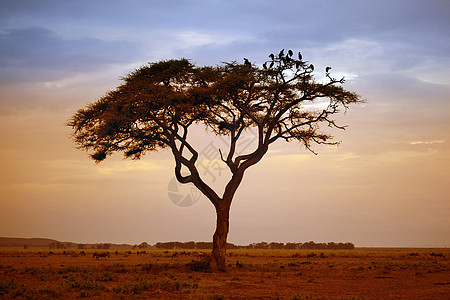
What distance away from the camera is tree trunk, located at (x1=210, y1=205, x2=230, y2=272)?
2483cm

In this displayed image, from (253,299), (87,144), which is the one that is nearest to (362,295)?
(253,299)

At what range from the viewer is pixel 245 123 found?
28.6 m

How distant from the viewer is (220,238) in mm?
24859

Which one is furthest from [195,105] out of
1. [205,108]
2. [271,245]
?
[271,245]

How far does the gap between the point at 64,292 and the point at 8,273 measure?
32.0 feet

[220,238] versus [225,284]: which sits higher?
[220,238]

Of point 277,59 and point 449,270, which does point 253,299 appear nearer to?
point 277,59

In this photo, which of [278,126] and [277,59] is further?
[278,126]

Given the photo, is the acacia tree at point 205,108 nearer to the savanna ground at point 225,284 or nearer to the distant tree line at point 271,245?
the savanna ground at point 225,284

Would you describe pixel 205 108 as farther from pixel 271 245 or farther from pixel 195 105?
pixel 271 245

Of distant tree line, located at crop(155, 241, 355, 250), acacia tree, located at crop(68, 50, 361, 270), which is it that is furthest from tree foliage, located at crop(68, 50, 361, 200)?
distant tree line, located at crop(155, 241, 355, 250)

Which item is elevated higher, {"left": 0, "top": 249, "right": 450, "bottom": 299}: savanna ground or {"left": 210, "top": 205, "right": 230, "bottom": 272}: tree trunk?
{"left": 210, "top": 205, "right": 230, "bottom": 272}: tree trunk

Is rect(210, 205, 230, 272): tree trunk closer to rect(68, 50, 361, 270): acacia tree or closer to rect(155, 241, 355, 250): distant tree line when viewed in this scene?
rect(68, 50, 361, 270): acacia tree

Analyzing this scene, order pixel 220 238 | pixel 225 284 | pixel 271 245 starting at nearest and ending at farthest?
pixel 225 284 < pixel 220 238 < pixel 271 245
